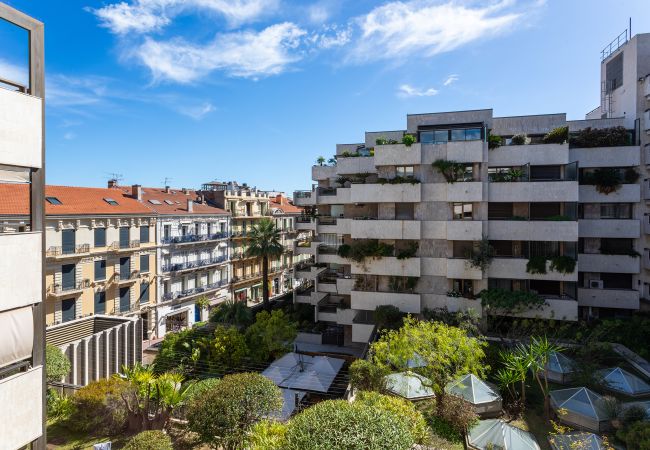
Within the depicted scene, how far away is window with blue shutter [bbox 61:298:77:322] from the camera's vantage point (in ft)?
106

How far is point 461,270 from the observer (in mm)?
25125

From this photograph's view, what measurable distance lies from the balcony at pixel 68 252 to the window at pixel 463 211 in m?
32.8

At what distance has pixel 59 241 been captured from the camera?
103 ft

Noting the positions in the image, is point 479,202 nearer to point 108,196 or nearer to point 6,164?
point 6,164

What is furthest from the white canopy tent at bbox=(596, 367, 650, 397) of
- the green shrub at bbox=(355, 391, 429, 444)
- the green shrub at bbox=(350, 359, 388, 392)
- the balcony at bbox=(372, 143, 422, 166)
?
the balcony at bbox=(372, 143, 422, 166)

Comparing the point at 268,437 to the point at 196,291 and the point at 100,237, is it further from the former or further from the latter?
the point at 196,291

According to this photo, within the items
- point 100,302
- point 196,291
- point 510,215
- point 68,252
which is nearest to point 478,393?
point 510,215

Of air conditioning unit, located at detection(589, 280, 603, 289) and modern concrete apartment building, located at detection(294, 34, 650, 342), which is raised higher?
modern concrete apartment building, located at detection(294, 34, 650, 342)

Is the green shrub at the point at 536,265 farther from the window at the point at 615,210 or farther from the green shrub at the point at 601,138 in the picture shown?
the green shrub at the point at 601,138

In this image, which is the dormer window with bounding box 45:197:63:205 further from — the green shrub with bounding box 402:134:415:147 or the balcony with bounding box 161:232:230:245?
the green shrub with bounding box 402:134:415:147

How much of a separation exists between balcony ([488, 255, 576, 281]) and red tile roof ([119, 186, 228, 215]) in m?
34.7

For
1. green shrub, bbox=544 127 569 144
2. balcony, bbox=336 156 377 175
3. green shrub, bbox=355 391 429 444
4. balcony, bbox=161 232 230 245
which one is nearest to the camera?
green shrub, bbox=355 391 429 444

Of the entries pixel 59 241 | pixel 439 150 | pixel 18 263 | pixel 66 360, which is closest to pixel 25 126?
pixel 18 263

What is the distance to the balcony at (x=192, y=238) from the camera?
4216 cm
